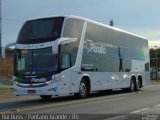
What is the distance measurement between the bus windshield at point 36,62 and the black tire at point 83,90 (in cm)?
282

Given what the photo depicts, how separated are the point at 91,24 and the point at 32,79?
543cm

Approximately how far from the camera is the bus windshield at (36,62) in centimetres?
2029

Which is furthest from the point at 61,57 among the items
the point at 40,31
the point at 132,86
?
the point at 132,86

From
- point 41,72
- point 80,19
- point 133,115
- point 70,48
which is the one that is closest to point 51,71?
point 41,72

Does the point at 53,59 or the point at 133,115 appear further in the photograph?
the point at 53,59

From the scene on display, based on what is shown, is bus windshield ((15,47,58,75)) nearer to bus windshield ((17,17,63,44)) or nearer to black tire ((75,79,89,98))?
bus windshield ((17,17,63,44))

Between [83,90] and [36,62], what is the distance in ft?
11.5

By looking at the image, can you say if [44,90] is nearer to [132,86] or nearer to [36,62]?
[36,62]

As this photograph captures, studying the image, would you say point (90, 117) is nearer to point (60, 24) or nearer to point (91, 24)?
point (60, 24)

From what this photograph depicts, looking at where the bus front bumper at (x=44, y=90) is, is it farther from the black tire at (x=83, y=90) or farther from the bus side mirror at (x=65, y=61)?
the black tire at (x=83, y=90)

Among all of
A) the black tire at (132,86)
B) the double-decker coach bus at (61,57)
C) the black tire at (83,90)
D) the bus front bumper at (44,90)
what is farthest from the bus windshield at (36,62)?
the black tire at (132,86)

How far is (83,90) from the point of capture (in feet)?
74.9

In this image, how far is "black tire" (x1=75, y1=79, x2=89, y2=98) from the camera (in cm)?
2255

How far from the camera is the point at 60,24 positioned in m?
20.8
